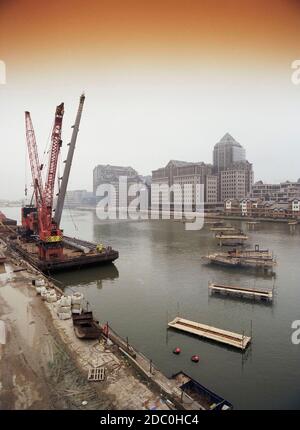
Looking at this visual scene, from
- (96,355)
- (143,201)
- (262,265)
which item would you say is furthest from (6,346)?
(143,201)

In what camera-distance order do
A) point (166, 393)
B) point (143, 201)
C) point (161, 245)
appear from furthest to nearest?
point (143, 201), point (161, 245), point (166, 393)

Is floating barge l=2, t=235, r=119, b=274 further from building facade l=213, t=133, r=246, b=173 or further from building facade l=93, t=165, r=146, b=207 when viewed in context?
building facade l=213, t=133, r=246, b=173

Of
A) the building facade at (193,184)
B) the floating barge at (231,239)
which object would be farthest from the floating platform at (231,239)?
the building facade at (193,184)

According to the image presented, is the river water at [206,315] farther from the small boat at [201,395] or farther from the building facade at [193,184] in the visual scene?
the building facade at [193,184]

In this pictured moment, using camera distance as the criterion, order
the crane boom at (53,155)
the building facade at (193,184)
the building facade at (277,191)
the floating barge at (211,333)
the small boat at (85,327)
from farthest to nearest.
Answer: the building facade at (193,184)
the building facade at (277,191)
the crane boom at (53,155)
the floating barge at (211,333)
the small boat at (85,327)

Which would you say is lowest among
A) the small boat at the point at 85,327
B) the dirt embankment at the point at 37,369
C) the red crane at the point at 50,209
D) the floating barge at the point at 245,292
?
the floating barge at the point at 245,292

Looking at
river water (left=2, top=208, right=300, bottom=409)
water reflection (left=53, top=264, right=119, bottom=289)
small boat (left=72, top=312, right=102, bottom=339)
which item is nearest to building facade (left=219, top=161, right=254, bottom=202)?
river water (left=2, top=208, right=300, bottom=409)

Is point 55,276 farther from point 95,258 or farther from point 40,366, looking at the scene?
point 40,366
